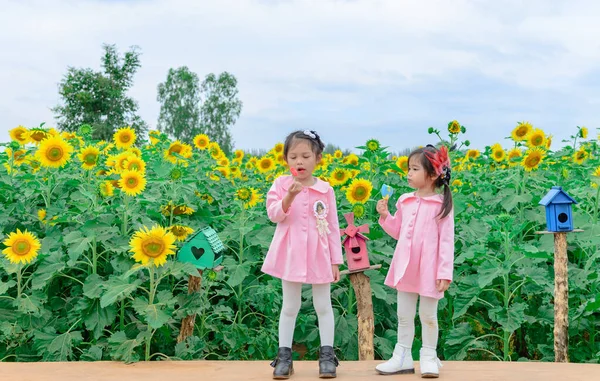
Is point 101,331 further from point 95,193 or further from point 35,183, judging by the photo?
point 35,183

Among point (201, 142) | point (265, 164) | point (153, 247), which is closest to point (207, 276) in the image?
point (153, 247)

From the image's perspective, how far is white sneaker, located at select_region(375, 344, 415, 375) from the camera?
4070mm

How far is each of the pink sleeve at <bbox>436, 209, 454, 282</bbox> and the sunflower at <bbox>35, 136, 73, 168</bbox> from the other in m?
3.07

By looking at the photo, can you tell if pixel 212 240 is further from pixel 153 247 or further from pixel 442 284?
pixel 442 284

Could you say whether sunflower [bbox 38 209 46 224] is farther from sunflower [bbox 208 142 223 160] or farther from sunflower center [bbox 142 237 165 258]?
sunflower [bbox 208 142 223 160]

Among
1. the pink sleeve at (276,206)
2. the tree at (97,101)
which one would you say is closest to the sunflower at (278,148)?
the pink sleeve at (276,206)

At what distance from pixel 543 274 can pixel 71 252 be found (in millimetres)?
3171

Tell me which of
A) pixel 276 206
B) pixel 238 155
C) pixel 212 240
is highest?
pixel 238 155

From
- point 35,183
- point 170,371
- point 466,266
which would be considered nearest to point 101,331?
point 170,371

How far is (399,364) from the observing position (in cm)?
407

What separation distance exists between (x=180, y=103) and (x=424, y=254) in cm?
4728

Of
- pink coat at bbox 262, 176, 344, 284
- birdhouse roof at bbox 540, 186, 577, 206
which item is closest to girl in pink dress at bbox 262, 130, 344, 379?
pink coat at bbox 262, 176, 344, 284

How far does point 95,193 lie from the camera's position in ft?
17.3

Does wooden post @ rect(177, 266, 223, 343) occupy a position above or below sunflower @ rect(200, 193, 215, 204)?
below
